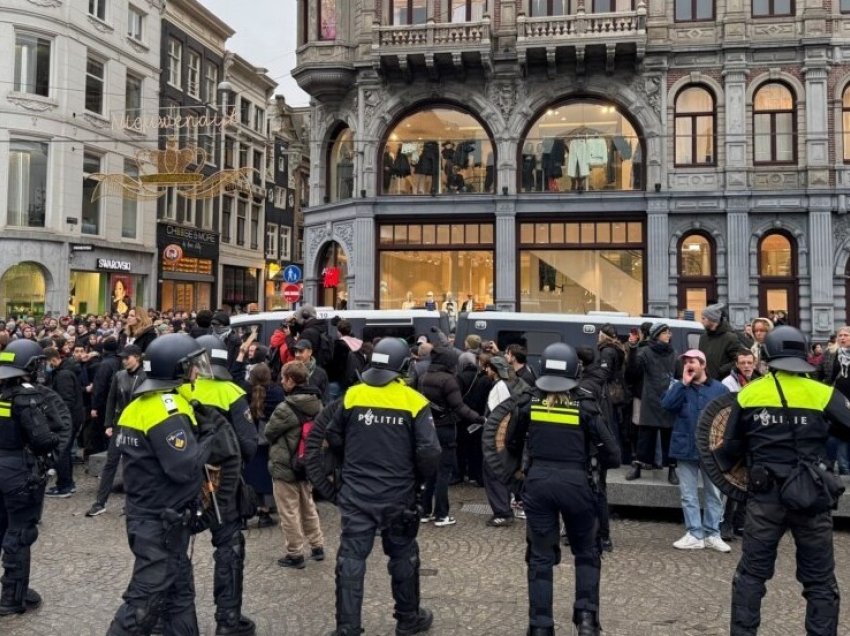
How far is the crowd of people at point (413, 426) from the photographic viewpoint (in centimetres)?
470

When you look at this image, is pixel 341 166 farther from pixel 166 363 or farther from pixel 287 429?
pixel 166 363

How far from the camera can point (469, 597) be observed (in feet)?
18.8

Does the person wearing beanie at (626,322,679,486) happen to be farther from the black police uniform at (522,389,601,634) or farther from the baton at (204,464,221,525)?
the baton at (204,464,221,525)

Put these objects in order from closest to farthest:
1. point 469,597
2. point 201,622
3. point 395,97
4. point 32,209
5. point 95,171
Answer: point 201,622
point 469,597
point 395,97
point 32,209
point 95,171

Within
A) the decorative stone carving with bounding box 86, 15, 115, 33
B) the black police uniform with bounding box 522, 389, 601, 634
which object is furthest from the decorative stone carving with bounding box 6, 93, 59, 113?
the black police uniform with bounding box 522, 389, 601, 634

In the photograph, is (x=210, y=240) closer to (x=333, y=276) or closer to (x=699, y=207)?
(x=333, y=276)

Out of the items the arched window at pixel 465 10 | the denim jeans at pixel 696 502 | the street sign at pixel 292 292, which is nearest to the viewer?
the denim jeans at pixel 696 502

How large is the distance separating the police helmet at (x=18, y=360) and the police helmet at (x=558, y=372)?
403 cm

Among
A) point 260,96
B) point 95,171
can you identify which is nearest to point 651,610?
Result: point 95,171

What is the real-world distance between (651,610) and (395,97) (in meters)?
19.1

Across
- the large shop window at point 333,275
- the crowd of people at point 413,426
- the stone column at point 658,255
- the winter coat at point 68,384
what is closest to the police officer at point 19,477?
the crowd of people at point 413,426

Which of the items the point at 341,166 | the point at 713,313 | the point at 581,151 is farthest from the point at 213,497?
the point at 341,166

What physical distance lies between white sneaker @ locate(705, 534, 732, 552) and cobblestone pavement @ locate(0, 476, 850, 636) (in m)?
0.12

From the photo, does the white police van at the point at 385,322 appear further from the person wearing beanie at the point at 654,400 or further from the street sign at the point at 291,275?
the street sign at the point at 291,275
